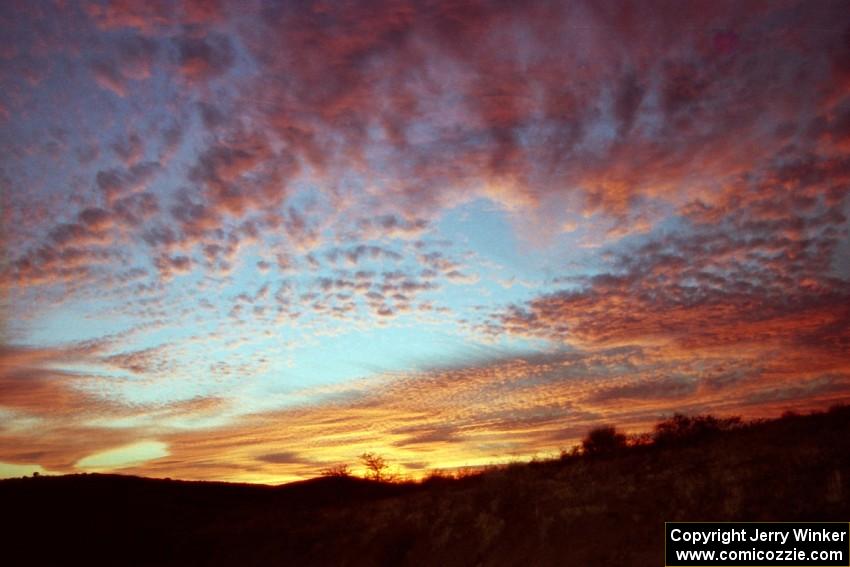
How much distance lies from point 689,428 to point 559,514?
52.2 feet

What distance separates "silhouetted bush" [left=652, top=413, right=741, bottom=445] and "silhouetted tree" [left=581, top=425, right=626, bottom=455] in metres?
2.26

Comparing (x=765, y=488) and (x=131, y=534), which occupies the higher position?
(x=765, y=488)

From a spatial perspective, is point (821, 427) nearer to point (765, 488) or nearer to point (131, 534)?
point (765, 488)

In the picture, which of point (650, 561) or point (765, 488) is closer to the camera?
point (650, 561)

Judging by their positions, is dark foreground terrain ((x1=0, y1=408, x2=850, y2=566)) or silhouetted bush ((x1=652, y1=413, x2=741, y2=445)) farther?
silhouetted bush ((x1=652, y1=413, x2=741, y2=445))

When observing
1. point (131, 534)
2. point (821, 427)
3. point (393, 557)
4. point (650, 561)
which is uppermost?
point (821, 427)

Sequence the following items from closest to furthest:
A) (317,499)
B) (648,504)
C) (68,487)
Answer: (648,504)
(317,499)
(68,487)

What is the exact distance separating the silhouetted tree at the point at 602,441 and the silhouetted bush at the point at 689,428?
2.26 meters

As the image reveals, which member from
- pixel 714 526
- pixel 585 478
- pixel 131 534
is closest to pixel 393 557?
pixel 585 478

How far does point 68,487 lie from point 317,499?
24.3 m

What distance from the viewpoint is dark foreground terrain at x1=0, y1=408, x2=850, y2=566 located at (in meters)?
11.4

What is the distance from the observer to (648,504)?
42.4 ft

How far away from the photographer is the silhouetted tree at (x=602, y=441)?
95.8 feet

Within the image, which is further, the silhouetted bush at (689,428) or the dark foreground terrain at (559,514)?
the silhouetted bush at (689,428)
